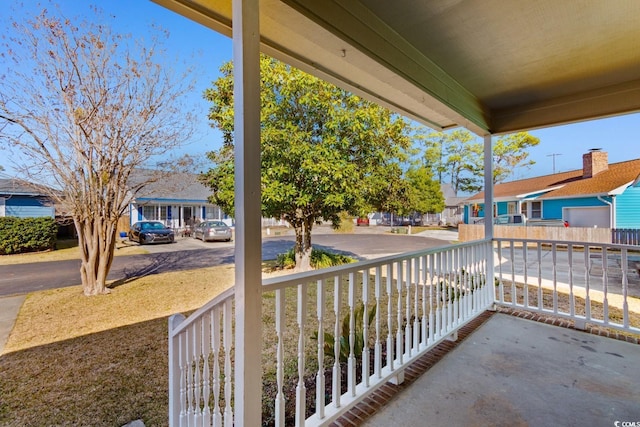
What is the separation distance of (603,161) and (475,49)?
1204 cm

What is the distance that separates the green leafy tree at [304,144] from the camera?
15.8ft

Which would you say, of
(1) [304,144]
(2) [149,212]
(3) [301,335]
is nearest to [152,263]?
(2) [149,212]

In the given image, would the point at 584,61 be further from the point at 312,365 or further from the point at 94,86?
the point at 94,86

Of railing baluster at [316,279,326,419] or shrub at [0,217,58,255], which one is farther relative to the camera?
shrub at [0,217,58,255]

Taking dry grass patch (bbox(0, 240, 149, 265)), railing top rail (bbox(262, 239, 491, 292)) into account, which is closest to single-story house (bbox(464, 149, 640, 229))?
railing top rail (bbox(262, 239, 491, 292))

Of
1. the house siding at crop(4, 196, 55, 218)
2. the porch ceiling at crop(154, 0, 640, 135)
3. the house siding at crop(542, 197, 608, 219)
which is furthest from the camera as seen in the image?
the house siding at crop(542, 197, 608, 219)

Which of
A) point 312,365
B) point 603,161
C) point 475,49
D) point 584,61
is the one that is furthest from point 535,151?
point 312,365

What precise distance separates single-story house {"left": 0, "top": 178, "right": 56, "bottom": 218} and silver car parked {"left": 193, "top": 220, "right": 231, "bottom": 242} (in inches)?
68.0

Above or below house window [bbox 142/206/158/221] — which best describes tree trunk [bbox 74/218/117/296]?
below

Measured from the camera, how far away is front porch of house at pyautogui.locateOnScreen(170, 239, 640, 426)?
125 cm

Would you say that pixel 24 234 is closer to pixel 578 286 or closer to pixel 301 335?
pixel 301 335

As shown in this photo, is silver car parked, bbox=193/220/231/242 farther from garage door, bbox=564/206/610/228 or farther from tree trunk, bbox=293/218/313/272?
garage door, bbox=564/206/610/228

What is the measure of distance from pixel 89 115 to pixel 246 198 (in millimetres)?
3576

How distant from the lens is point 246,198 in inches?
38.4
